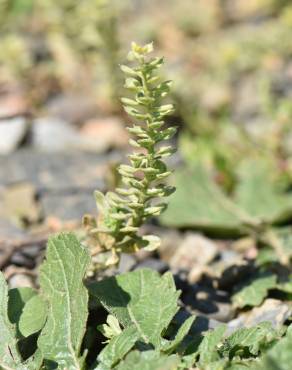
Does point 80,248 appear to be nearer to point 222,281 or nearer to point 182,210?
point 222,281

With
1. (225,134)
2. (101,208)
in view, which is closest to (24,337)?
(101,208)

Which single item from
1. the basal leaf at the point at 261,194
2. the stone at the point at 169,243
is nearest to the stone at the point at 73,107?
the basal leaf at the point at 261,194

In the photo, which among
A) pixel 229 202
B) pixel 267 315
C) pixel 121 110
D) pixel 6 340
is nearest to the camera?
pixel 6 340

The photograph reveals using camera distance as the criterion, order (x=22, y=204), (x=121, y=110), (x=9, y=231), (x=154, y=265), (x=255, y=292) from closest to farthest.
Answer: (x=255, y=292), (x=154, y=265), (x=9, y=231), (x=22, y=204), (x=121, y=110)

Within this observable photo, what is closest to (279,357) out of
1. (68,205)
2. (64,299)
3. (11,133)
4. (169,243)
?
(64,299)

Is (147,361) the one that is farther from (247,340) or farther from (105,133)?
(105,133)

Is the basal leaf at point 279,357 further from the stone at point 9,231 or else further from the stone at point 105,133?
the stone at point 105,133

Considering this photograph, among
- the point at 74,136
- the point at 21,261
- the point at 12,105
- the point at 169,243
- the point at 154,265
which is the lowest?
the point at 169,243

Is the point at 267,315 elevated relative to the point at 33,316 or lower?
lower
